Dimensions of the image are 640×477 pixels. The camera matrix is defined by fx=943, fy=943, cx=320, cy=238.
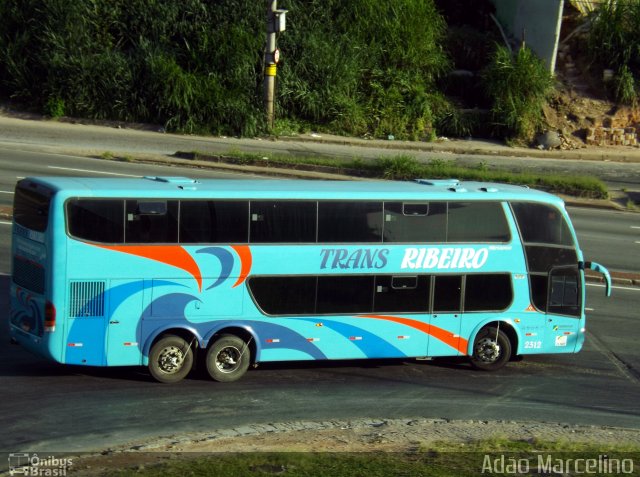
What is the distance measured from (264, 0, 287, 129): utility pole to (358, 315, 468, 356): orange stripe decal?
21.4 metres

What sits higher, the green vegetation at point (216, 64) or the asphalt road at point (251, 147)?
the green vegetation at point (216, 64)

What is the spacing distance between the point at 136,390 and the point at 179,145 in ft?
68.4

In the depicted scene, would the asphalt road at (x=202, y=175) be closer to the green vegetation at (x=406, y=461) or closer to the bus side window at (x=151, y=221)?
the bus side window at (x=151, y=221)

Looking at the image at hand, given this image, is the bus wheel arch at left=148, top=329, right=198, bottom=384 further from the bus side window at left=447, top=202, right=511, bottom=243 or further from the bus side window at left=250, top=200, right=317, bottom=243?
the bus side window at left=447, top=202, right=511, bottom=243

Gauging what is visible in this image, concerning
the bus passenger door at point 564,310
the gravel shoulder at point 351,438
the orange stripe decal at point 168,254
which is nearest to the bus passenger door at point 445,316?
the bus passenger door at point 564,310

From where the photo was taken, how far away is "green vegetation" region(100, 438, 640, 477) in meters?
8.64

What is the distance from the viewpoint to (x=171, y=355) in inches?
507

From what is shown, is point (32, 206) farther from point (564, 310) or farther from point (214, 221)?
point (564, 310)

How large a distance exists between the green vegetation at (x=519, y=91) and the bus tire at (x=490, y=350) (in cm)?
2340

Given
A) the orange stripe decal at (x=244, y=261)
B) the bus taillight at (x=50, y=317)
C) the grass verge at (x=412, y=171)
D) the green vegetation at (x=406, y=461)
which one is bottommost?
the green vegetation at (x=406, y=461)

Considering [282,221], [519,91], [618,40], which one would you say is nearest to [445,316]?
[282,221]

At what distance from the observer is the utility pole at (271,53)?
110ft

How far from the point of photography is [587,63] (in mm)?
40156

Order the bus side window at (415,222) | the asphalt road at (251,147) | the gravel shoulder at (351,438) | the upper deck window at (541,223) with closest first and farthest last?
the gravel shoulder at (351,438) < the bus side window at (415,222) < the upper deck window at (541,223) < the asphalt road at (251,147)
